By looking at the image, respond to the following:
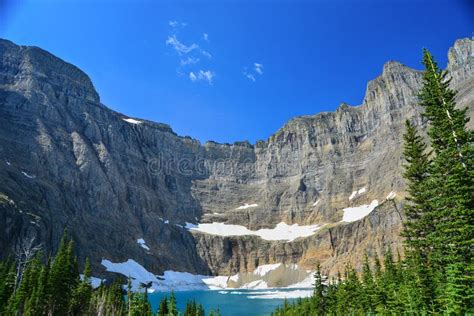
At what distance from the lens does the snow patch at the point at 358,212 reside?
187 meters

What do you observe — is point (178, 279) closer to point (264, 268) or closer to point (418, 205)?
point (264, 268)

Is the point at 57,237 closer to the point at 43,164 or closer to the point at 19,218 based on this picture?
the point at 19,218

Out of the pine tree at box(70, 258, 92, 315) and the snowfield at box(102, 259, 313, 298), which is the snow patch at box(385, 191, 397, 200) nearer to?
the snowfield at box(102, 259, 313, 298)

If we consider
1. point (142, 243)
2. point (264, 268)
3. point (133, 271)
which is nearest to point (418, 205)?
point (133, 271)

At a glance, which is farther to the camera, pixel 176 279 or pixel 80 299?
pixel 176 279

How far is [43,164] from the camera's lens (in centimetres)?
15525

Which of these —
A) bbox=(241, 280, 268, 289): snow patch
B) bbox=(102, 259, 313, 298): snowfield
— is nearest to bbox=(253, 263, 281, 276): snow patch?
bbox=(102, 259, 313, 298): snowfield

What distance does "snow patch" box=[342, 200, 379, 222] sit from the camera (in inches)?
7359

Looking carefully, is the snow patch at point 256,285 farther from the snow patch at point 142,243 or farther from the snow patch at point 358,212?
the snow patch at point 358,212

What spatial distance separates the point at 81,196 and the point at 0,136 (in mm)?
40195

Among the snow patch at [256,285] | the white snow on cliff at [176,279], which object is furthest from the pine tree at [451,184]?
the snow patch at [256,285]

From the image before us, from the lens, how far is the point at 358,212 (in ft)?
633

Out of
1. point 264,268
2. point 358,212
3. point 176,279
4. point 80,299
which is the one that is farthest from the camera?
point 358,212

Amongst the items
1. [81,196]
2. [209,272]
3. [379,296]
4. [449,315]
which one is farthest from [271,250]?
[449,315]
